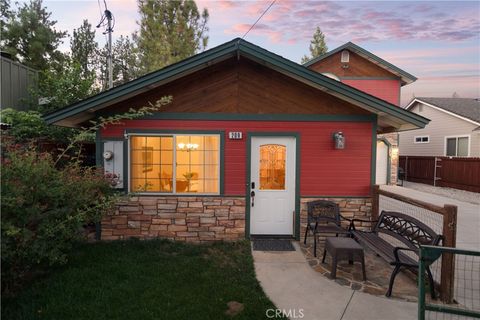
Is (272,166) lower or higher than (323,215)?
higher

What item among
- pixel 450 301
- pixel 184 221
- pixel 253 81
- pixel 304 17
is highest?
pixel 304 17

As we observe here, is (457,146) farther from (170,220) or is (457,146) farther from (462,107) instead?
(170,220)

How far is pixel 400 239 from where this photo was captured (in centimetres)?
456

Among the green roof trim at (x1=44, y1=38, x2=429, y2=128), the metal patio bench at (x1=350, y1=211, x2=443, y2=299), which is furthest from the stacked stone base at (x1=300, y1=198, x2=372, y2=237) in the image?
the green roof trim at (x1=44, y1=38, x2=429, y2=128)

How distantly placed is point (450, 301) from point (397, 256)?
0.88 metres

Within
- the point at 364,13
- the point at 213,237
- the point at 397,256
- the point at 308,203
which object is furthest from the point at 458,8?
the point at 213,237

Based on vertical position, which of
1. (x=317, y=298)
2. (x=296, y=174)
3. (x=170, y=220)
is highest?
(x=296, y=174)

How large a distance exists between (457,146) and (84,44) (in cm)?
2790

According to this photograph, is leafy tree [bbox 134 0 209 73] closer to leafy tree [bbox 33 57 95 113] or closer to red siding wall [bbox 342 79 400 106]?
leafy tree [bbox 33 57 95 113]

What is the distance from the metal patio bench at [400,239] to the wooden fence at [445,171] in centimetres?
1112

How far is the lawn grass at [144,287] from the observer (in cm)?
344

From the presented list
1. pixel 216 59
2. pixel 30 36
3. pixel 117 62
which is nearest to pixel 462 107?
pixel 216 59

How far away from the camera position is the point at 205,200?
6.21 m

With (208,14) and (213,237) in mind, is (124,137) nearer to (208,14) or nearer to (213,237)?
(213,237)
